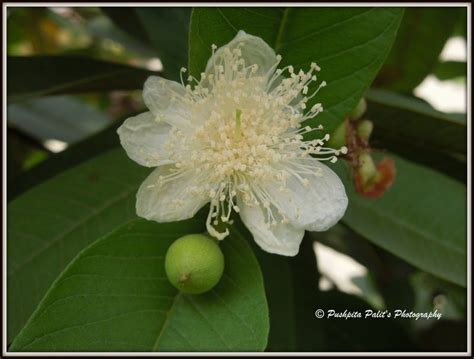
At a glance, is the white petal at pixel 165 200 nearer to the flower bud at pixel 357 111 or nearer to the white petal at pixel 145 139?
the white petal at pixel 145 139

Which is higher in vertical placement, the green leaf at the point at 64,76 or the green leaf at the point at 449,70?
the green leaf at the point at 64,76

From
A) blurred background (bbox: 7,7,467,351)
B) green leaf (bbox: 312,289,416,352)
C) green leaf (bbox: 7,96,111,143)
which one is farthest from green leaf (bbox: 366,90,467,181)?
green leaf (bbox: 7,96,111,143)

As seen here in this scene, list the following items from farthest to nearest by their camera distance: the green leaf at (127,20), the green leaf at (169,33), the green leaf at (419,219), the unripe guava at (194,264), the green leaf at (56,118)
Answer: the green leaf at (56,118)
the green leaf at (127,20)
the green leaf at (169,33)
the green leaf at (419,219)
the unripe guava at (194,264)

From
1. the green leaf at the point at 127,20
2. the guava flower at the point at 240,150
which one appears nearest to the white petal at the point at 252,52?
the guava flower at the point at 240,150

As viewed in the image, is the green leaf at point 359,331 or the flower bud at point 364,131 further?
the green leaf at point 359,331

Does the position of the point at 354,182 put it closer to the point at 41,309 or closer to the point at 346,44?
the point at 346,44

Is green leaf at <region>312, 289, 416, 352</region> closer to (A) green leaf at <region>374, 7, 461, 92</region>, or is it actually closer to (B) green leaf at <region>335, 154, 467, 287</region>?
(B) green leaf at <region>335, 154, 467, 287</region>

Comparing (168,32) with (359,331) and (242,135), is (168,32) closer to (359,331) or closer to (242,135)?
(242,135)
